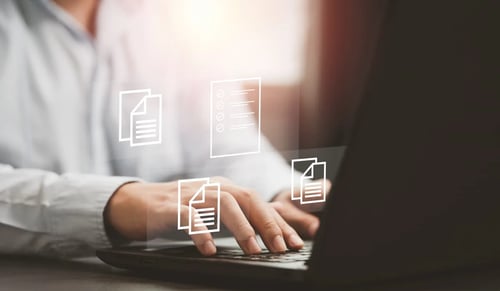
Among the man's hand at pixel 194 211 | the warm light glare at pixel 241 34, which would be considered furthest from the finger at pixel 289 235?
the warm light glare at pixel 241 34

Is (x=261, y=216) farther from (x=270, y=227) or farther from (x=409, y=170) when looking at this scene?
(x=409, y=170)

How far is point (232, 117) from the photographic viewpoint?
85 centimetres

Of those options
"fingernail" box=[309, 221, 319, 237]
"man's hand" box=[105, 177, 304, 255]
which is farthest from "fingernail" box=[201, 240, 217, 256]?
"fingernail" box=[309, 221, 319, 237]

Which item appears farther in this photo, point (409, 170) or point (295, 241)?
point (295, 241)

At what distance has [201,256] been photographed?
0.80m

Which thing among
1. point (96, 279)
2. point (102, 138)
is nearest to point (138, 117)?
point (102, 138)

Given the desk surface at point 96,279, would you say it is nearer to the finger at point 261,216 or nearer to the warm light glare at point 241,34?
the finger at point 261,216

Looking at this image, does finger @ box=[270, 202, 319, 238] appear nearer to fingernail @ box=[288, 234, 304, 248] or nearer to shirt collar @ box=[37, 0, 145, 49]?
fingernail @ box=[288, 234, 304, 248]

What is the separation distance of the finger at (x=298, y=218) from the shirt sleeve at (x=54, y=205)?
14 cm

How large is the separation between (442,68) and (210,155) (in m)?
0.22

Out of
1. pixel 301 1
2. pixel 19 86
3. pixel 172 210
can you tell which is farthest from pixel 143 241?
pixel 301 1

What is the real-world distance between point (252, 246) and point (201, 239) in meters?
0.04

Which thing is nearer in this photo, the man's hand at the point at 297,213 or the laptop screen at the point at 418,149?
the laptop screen at the point at 418,149

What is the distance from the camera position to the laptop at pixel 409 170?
2.27 feet
